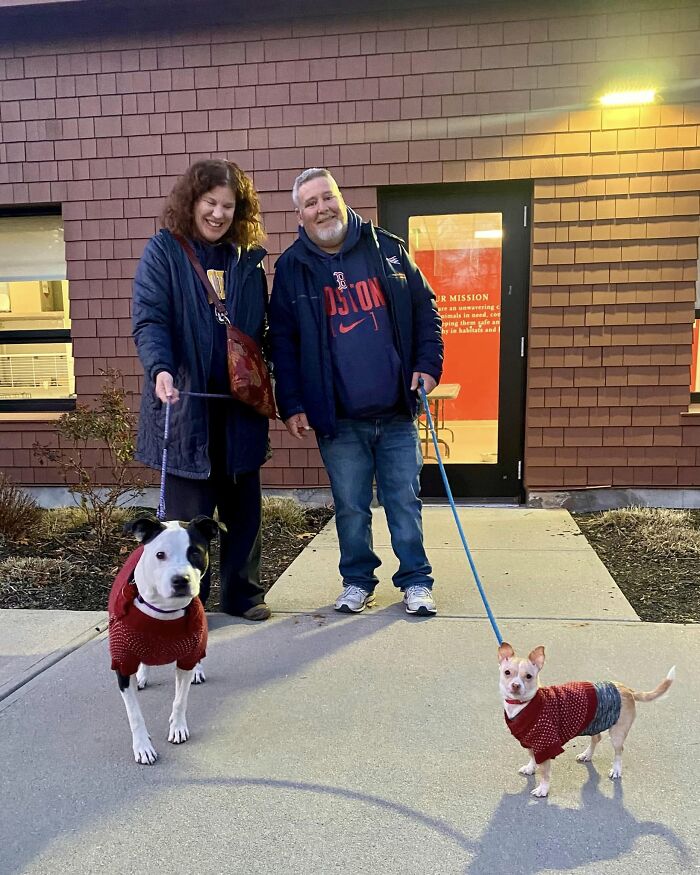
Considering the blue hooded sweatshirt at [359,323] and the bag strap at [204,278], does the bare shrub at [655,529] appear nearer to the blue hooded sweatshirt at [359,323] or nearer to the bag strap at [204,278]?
the blue hooded sweatshirt at [359,323]

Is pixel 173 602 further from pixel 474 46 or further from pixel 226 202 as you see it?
pixel 474 46

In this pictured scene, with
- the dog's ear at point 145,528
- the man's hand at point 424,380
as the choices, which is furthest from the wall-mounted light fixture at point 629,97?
the dog's ear at point 145,528

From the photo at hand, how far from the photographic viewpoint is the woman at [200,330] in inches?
112

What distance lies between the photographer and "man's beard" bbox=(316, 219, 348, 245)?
3105mm

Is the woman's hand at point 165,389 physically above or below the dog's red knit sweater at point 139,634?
above

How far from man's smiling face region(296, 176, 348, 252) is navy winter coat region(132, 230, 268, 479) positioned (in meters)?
0.30

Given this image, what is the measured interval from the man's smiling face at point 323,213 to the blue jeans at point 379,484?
0.85 meters

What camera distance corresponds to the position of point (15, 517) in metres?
4.64

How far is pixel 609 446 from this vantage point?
544 centimetres

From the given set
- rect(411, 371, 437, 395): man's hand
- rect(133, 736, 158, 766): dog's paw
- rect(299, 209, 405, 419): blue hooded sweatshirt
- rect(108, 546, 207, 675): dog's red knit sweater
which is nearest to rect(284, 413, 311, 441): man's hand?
rect(299, 209, 405, 419): blue hooded sweatshirt

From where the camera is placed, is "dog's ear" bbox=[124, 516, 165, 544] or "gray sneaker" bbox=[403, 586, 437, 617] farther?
"gray sneaker" bbox=[403, 586, 437, 617]

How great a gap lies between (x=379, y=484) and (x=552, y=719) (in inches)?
67.8

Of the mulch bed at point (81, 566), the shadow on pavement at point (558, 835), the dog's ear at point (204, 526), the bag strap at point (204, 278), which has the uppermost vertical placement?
the bag strap at point (204, 278)

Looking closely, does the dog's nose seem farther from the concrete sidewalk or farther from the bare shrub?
the bare shrub
